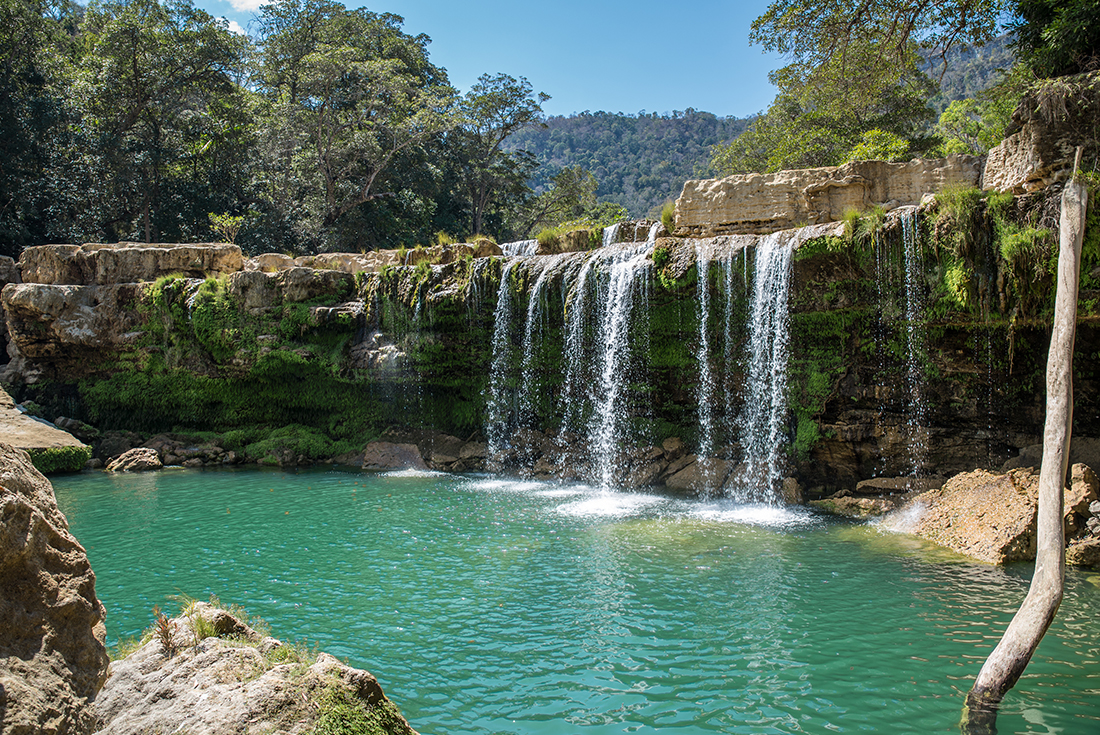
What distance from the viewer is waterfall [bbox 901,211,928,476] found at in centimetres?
1228

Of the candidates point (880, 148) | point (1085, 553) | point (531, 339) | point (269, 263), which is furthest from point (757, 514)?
point (269, 263)

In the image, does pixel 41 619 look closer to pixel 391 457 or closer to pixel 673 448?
pixel 673 448

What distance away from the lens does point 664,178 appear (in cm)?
9306

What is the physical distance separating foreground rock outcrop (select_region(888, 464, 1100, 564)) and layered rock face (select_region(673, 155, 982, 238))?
6705 mm

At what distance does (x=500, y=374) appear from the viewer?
59.2 ft

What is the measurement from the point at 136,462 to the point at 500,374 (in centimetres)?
994

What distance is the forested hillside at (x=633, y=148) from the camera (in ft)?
301

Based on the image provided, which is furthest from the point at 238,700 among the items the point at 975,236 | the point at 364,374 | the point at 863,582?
the point at 364,374

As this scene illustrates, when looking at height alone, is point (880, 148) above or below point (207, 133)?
below

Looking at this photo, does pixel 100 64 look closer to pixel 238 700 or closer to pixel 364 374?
pixel 364 374

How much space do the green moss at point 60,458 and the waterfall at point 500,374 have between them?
10429mm

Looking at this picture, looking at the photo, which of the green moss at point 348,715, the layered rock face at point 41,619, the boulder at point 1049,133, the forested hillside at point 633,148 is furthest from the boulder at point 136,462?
the forested hillside at point 633,148

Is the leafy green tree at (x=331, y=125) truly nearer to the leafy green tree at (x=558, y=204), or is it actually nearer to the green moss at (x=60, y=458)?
the leafy green tree at (x=558, y=204)

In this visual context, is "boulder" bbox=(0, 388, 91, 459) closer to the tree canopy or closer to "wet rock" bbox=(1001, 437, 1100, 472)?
the tree canopy
